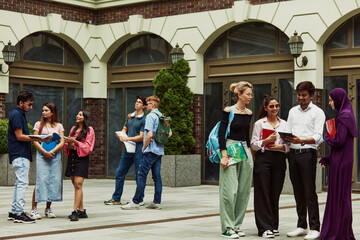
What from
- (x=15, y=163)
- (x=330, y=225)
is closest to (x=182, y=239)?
(x=330, y=225)

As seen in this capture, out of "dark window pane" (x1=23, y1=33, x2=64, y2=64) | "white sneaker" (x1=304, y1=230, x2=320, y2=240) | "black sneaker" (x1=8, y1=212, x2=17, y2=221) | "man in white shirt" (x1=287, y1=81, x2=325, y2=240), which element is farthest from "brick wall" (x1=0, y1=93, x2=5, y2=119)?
"white sneaker" (x1=304, y1=230, x2=320, y2=240)

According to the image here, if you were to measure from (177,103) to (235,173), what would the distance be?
8.18 metres

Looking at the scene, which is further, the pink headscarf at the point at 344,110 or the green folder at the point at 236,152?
the green folder at the point at 236,152

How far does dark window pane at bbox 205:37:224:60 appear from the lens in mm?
16969

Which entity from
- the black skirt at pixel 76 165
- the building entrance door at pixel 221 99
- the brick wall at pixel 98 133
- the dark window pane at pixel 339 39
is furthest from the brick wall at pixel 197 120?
the black skirt at pixel 76 165

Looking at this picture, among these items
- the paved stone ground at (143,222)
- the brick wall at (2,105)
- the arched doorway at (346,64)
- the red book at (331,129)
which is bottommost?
the paved stone ground at (143,222)

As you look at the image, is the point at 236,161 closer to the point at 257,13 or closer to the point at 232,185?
the point at 232,185

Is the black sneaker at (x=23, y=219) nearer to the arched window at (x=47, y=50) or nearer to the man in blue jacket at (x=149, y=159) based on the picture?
the man in blue jacket at (x=149, y=159)

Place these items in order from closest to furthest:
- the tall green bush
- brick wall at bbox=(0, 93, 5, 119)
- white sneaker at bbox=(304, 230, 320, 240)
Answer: white sneaker at bbox=(304, 230, 320, 240), the tall green bush, brick wall at bbox=(0, 93, 5, 119)

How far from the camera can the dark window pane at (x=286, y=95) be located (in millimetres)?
15580

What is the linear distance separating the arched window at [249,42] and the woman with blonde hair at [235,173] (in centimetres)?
772

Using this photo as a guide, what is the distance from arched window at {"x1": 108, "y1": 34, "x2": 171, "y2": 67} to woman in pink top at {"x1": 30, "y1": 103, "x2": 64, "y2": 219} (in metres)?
8.30

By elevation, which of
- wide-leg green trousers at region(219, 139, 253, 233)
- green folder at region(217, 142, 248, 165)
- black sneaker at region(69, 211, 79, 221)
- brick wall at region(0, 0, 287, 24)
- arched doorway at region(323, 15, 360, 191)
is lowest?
black sneaker at region(69, 211, 79, 221)

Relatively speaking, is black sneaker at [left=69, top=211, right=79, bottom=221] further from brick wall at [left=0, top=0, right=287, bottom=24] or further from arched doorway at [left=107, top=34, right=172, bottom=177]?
arched doorway at [left=107, top=34, right=172, bottom=177]
